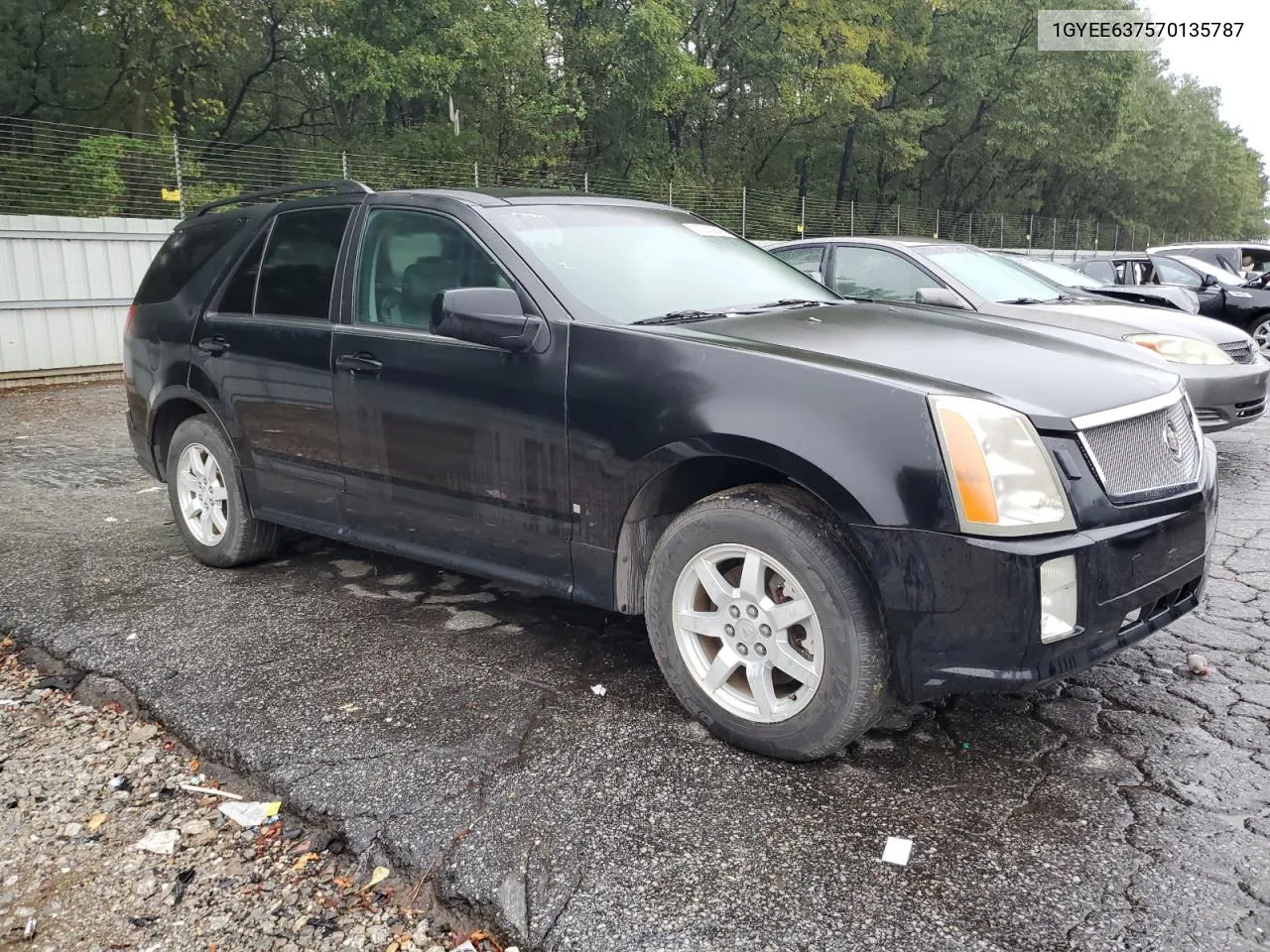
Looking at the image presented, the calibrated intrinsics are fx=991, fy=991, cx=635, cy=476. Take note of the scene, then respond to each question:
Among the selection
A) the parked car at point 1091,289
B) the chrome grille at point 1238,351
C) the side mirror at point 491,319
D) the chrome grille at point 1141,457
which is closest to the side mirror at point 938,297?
the parked car at point 1091,289

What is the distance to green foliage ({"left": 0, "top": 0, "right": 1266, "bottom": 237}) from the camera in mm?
19141

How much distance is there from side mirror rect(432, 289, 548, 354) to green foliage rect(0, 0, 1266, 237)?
11479 mm

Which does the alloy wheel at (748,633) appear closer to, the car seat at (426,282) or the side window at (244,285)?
the car seat at (426,282)

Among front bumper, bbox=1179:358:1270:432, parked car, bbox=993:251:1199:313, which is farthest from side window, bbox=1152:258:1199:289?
front bumper, bbox=1179:358:1270:432

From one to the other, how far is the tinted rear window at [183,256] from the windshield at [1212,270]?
42.3 ft

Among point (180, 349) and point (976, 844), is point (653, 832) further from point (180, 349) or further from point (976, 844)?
point (180, 349)

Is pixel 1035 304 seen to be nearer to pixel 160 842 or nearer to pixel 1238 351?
pixel 1238 351

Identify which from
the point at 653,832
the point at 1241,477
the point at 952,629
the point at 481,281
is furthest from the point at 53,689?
the point at 1241,477

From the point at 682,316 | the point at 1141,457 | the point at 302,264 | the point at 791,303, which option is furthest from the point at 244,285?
the point at 1141,457

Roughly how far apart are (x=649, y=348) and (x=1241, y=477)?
5351 mm

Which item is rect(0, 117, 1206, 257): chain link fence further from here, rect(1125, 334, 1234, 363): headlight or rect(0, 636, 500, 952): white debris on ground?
rect(0, 636, 500, 952): white debris on ground

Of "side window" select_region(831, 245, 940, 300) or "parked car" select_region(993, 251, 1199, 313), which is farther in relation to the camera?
"parked car" select_region(993, 251, 1199, 313)

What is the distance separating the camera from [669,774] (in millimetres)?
2850

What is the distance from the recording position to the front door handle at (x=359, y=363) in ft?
12.5
